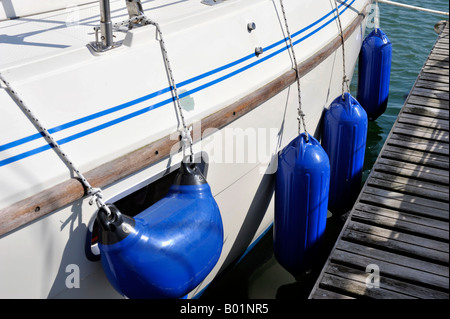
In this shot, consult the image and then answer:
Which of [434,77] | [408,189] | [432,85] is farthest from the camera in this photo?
[434,77]

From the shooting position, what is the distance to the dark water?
12.8 ft

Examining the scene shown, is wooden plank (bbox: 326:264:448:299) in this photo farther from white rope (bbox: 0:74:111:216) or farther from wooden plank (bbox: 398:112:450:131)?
wooden plank (bbox: 398:112:450:131)

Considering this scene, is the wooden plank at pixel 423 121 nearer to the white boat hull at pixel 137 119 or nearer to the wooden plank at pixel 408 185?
the wooden plank at pixel 408 185

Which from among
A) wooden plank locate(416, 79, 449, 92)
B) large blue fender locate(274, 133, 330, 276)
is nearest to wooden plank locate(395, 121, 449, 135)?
wooden plank locate(416, 79, 449, 92)

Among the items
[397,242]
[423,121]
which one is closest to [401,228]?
[397,242]

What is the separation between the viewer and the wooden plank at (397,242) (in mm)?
3322

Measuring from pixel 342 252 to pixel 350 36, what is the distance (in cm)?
227

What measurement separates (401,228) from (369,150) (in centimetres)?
241

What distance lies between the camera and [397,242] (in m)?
3.45

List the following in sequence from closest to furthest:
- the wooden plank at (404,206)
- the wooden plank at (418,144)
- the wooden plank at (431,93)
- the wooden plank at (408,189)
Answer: the wooden plank at (404,206)
the wooden plank at (408,189)
the wooden plank at (418,144)
the wooden plank at (431,93)

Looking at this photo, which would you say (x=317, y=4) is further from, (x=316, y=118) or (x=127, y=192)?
(x=127, y=192)

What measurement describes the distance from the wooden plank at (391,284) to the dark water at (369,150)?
556 mm

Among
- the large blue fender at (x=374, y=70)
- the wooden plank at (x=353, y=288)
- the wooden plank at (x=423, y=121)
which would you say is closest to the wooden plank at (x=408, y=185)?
the wooden plank at (x=423, y=121)

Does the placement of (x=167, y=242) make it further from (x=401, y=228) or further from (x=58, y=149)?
(x=401, y=228)
